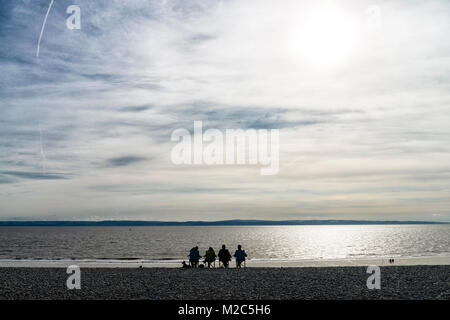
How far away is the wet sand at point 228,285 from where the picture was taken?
1864 cm

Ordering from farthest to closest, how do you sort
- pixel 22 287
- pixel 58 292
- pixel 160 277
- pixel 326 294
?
pixel 160 277
pixel 22 287
pixel 58 292
pixel 326 294

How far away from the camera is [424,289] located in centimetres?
1994

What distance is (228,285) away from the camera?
2136 cm

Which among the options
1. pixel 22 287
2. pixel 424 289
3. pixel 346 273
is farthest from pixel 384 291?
pixel 22 287

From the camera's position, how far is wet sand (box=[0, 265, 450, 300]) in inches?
734
